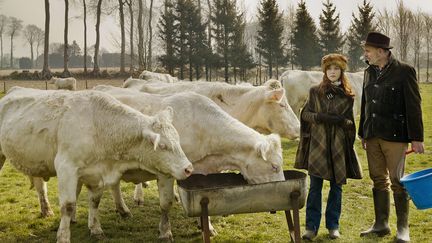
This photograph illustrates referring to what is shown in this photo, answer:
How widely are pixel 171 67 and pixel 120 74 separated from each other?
4.69 metres

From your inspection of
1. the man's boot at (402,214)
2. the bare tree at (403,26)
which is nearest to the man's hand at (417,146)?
the man's boot at (402,214)

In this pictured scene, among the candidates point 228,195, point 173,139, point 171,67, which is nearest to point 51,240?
point 173,139

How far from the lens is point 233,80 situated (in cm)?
4384

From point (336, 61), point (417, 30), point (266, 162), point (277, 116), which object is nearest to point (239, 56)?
point (417, 30)

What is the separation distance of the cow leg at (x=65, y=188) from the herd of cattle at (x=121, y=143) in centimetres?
1

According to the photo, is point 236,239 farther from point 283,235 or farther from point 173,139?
point 173,139

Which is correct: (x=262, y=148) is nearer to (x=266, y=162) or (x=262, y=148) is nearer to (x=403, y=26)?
(x=266, y=162)

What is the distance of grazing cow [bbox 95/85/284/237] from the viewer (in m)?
5.37

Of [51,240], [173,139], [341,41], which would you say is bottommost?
[51,240]

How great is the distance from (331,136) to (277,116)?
9.35ft

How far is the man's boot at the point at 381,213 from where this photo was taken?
5852 millimetres

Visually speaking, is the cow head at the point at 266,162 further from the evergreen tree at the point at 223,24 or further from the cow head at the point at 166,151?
the evergreen tree at the point at 223,24

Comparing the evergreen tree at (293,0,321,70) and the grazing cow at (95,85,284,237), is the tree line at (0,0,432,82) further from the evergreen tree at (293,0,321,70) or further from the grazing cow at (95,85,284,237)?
the grazing cow at (95,85,284,237)

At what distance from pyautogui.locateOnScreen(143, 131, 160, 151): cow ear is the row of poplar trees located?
36.2 m
